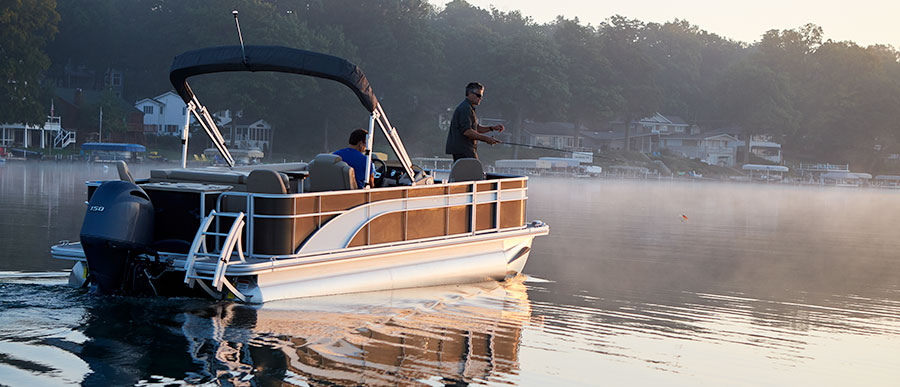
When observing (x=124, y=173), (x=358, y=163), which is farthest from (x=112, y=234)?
(x=358, y=163)

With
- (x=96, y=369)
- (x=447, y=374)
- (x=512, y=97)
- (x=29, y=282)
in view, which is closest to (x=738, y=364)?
(x=447, y=374)

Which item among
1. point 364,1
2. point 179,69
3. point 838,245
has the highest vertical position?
point 364,1

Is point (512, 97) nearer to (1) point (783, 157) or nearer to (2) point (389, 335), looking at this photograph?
(1) point (783, 157)

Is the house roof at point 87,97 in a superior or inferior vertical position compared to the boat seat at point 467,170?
superior

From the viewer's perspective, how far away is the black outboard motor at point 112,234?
940cm

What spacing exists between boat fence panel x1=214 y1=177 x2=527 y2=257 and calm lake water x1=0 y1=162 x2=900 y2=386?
27.6 inches

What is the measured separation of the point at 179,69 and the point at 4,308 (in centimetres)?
325

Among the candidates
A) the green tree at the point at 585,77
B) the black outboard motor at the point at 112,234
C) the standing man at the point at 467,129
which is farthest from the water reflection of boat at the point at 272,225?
the green tree at the point at 585,77

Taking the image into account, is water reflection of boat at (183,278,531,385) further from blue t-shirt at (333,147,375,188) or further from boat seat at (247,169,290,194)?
blue t-shirt at (333,147,375,188)

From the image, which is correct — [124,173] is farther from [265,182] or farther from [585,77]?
[585,77]

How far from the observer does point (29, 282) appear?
11164mm

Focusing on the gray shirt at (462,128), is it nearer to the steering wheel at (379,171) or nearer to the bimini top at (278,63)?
the steering wheel at (379,171)

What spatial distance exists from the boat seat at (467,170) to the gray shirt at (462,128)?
1.39 feet

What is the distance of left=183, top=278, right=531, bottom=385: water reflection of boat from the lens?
7656 millimetres
